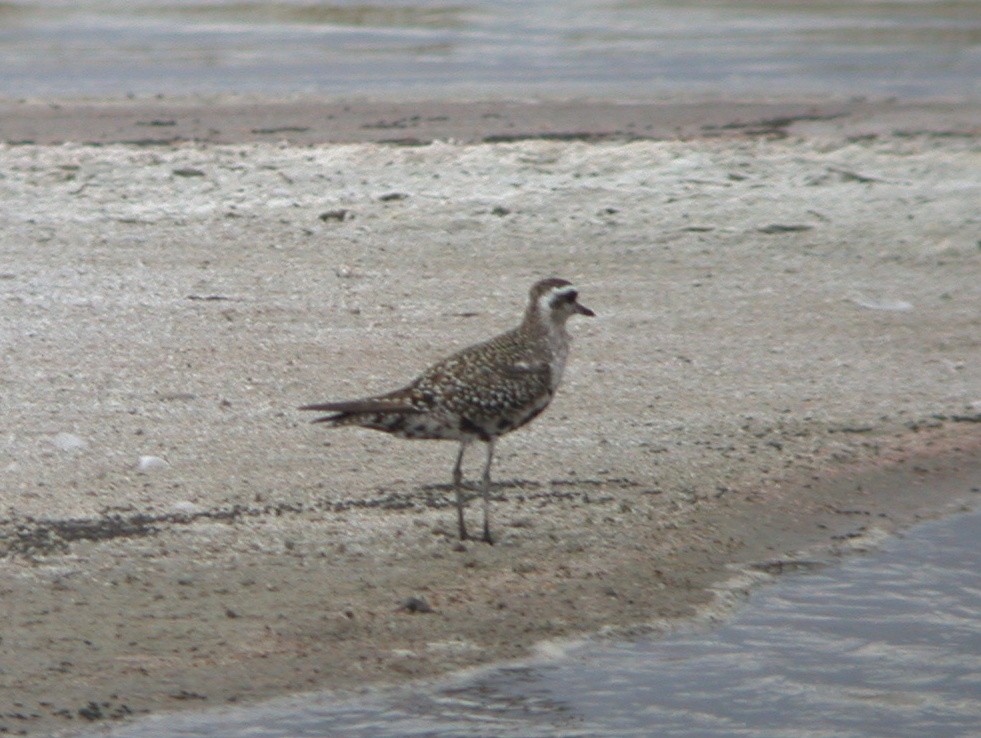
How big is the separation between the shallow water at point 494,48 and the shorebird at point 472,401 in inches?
428

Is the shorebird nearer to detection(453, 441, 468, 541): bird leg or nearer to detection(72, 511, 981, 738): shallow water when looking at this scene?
detection(453, 441, 468, 541): bird leg

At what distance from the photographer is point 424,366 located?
10.1 meters

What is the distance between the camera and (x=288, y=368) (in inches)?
391

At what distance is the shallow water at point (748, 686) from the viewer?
621 centimetres

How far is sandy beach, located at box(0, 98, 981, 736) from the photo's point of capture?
22.5 ft

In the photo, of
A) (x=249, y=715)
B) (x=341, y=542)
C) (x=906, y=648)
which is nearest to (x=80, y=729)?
(x=249, y=715)

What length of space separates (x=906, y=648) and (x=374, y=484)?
7.93ft

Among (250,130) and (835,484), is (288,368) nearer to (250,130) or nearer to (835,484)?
(835,484)

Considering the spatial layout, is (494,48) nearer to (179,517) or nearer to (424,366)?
(424,366)

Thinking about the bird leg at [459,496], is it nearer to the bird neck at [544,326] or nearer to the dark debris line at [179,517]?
the dark debris line at [179,517]

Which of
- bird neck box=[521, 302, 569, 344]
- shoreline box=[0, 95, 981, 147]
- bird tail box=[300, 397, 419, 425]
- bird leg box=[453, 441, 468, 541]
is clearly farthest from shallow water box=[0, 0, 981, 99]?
bird tail box=[300, 397, 419, 425]

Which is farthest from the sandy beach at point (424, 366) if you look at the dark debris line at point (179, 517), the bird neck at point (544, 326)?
the bird neck at point (544, 326)

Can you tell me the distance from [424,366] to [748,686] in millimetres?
3754

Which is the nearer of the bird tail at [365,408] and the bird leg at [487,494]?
the bird tail at [365,408]
